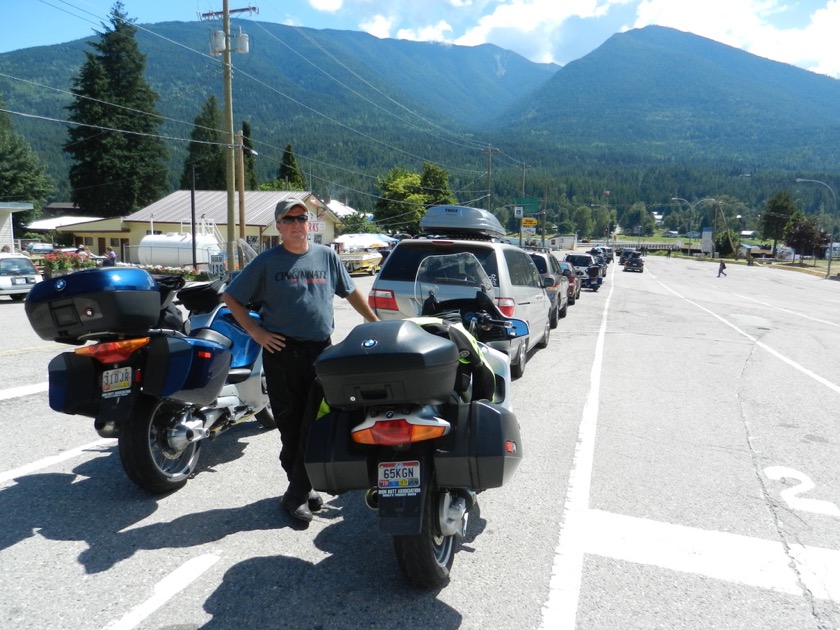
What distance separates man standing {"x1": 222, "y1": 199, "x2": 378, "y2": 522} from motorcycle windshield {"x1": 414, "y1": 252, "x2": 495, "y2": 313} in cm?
143

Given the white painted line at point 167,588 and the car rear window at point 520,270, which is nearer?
the white painted line at point 167,588

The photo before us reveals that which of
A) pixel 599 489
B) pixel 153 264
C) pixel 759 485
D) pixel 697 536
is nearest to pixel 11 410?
pixel 599 489

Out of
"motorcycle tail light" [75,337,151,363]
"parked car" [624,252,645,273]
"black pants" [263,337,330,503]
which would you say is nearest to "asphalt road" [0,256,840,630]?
"black pants" [263,337,330,503]

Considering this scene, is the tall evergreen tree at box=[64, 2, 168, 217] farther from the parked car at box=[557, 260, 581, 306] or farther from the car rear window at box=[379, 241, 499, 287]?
the car rear window at box=[379, 241, 499, 287]

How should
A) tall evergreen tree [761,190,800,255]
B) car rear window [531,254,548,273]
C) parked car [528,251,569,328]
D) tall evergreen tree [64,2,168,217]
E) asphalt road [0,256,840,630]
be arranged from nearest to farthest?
1. asphalt road [0,256,840,630]
2. parked car [528,251,569,328]
3. car rear window [531,254,548,273]
4. tall evergreen tree [64,2,168,217]
5. tall evergreen tree [761,190,800,255]

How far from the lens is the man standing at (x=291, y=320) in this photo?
151 inches

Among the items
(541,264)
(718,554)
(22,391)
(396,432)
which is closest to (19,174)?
(541,264)

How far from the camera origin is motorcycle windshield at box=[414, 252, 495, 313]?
5156mm

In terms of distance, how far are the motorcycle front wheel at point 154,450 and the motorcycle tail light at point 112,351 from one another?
11.9 inches

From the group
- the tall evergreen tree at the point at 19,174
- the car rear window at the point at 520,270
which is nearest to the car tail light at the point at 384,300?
the car rear window at the point at 520,270

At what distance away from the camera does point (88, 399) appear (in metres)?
3.77

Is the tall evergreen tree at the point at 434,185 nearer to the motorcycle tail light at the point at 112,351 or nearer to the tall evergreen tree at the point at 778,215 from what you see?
the tall evergreen tree at the point at 778,215

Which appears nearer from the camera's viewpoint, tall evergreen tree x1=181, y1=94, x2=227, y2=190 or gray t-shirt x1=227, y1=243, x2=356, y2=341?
gray t-shirt x1=227, y1=243, x2=356, y2=341

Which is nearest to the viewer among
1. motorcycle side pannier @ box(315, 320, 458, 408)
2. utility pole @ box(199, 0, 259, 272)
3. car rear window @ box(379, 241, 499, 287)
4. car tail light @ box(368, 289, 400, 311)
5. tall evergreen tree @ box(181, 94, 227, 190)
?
motorcycle side pannier @ box(315, 320, 458, 408)
